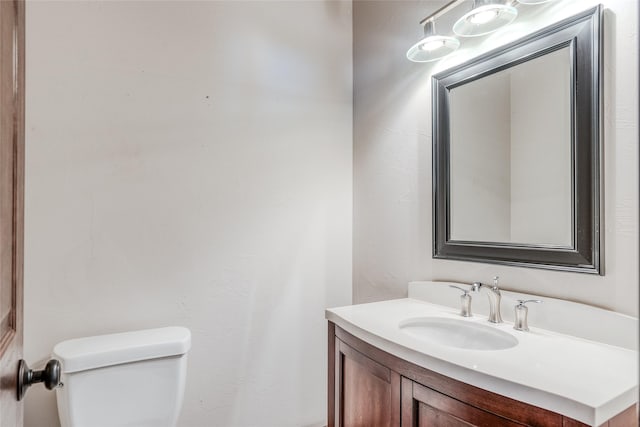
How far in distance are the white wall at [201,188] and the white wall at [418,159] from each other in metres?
0.14

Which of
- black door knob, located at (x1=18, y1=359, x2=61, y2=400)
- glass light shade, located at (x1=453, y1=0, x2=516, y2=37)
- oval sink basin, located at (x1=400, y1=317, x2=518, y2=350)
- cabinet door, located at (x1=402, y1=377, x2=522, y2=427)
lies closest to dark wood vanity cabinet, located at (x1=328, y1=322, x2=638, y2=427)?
cabinet door, located at (x1=402, y1=377, x2=522, y2=427)

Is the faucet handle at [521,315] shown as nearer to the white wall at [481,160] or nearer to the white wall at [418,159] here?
the white wall at [418,159]

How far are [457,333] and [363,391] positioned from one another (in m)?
0.37

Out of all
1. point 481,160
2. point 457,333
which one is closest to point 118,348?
point 457,333

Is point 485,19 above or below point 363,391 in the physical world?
above

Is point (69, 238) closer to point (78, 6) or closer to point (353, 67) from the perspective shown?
point (78, 6)

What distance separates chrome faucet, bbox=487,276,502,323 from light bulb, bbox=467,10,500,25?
0.86 m

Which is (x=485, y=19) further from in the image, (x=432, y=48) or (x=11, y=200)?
(x=11, y=200)

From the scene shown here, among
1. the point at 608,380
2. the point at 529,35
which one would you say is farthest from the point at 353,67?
the point at 608,380

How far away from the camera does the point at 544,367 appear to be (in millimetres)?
792

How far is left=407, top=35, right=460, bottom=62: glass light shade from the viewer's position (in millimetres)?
1319

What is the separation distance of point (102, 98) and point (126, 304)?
825 millimetres

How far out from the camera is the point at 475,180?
1324mm

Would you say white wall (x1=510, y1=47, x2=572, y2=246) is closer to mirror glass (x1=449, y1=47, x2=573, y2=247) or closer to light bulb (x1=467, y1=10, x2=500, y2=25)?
mirror glass (x1=449, y1=47, x2=573, y2=247)
